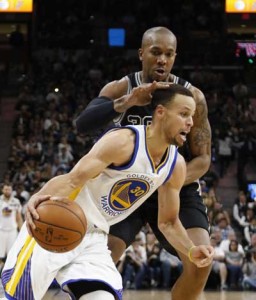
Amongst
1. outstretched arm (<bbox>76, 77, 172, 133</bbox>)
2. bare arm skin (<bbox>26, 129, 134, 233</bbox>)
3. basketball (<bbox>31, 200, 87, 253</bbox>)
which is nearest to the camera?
basketball (<bbox>31, 200, 87, 253</bbox>)

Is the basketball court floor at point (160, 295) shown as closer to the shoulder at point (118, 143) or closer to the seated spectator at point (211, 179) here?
the seated spectator at point (211, 179)

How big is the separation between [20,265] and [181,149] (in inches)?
65.9

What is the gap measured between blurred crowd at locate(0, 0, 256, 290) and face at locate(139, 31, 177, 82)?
575cm

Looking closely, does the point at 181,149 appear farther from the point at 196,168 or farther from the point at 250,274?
the point at 250,274

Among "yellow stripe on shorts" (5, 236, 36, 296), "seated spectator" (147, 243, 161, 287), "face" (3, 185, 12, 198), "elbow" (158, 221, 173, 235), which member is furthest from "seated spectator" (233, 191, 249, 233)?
"yellow stripe on shorts" (5, 236, 36, 296)

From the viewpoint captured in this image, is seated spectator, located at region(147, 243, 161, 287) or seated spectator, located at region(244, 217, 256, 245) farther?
seated spectator, located at region(244, 217, 256, 245)

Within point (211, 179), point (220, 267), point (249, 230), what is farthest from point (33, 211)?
point (211, 179)

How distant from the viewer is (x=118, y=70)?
2017 centimetres

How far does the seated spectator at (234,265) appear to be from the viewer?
39.9 feet

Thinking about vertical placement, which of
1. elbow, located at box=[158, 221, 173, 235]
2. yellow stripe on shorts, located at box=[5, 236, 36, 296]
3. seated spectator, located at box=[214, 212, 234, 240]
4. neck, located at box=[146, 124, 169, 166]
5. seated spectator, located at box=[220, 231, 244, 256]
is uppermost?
neck, located at box=[146, 124, 169, 166]

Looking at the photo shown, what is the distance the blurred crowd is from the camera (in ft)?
40.1

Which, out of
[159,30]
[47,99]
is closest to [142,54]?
[159,30]

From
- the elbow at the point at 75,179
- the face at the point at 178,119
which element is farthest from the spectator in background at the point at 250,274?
the elbow at the point at 75,179

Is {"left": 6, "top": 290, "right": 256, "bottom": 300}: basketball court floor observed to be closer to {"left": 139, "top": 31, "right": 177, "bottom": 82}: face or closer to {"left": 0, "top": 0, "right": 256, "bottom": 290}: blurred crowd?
{"left": 0, "top": 0, "right": 256, "bottom": 290}: blurred crowd
